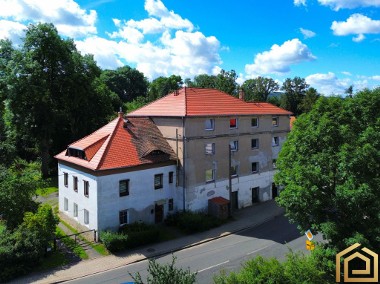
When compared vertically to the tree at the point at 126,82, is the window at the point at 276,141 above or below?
below

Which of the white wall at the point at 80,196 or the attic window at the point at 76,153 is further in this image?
the attic window at the point at 76,153

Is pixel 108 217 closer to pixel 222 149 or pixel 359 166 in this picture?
pixel 222 149

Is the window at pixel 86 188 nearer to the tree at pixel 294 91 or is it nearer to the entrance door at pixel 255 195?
the entrance door at pixel 255 195

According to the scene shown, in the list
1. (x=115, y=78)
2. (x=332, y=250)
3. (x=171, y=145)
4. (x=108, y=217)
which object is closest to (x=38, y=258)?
(x=108, y=217)

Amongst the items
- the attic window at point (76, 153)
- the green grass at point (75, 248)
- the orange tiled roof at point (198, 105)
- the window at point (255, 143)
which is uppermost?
the orange tiled roof at point (198, 105)

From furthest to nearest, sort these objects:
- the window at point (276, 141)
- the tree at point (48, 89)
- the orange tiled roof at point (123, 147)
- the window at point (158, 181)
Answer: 1. the tree at point (48, 89)
2. the window at point (276, 141)
3. the window at point (158, 181)
4. the orange tiled roof at point (123, 147)

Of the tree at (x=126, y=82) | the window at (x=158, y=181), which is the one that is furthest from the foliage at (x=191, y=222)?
the tree at (x=126, y=82)

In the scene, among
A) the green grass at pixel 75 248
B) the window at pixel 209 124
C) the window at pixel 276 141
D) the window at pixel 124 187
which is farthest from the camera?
the window at pixel 276 141

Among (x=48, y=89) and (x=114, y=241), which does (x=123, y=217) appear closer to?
(x=114, y=241)
